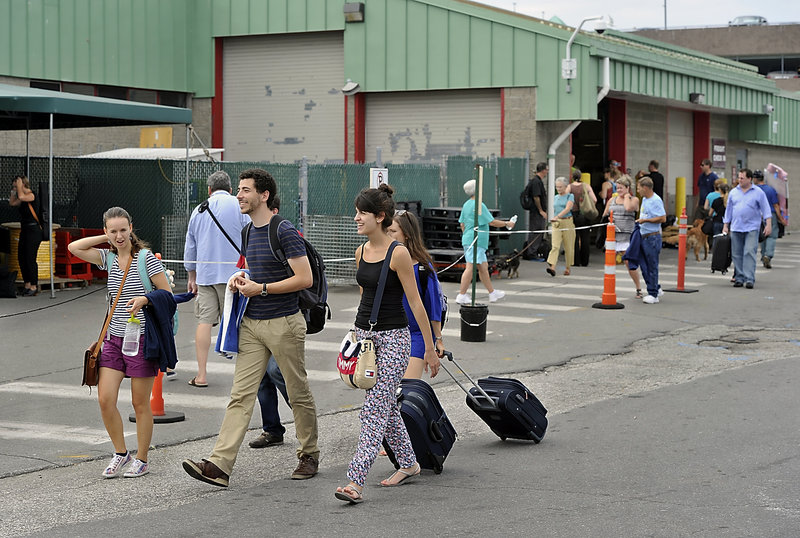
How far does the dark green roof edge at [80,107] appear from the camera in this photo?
1562cm

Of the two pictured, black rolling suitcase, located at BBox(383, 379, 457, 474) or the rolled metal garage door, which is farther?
the rolled metal garage door

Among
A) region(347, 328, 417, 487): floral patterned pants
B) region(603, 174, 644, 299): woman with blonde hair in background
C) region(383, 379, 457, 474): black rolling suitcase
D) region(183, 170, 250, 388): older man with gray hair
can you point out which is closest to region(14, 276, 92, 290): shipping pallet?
region(183, 170, 250, 388): older man with gray hair

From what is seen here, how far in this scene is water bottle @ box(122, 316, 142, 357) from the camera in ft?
22.5

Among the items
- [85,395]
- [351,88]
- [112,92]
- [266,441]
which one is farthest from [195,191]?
[266,441]

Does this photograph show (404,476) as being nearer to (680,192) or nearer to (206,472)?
(206,472)

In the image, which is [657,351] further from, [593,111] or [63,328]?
[593,111]

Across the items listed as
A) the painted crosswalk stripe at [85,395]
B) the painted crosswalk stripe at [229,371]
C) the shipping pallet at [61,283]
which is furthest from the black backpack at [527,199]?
the painted crosswalk stripe at [85,395]

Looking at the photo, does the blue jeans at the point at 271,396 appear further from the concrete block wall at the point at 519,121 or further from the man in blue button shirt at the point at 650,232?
the concrete block wall at the point at 519,121

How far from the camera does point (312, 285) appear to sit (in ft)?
22.5

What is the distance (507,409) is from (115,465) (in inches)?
104

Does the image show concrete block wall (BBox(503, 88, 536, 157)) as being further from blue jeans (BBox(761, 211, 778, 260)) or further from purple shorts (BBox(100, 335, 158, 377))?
purple shorts (BBox(100, 335, 158, 377))

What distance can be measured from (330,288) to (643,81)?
10467mm

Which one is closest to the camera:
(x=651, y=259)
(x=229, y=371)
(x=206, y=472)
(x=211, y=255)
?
(x=206, y=472)

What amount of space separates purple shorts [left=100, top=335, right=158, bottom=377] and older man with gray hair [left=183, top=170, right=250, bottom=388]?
9.22 ft
